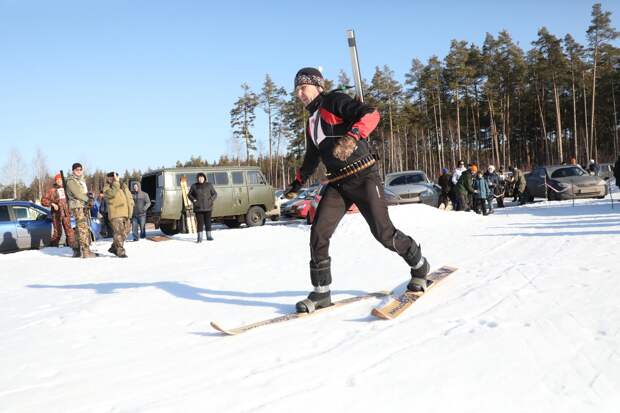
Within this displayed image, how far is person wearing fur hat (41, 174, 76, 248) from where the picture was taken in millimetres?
10387

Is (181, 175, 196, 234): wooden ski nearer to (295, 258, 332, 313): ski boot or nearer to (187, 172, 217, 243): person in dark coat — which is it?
(187, 172, 217, 243): person in dark coat

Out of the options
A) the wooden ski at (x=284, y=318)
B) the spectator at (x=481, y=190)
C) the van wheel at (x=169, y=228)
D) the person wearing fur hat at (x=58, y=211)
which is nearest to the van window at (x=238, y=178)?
the van wheel at (x=169, y=228)

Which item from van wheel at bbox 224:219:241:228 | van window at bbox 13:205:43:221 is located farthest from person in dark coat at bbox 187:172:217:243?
van window at bbox 13:205:43:221

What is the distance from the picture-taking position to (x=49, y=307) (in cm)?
484

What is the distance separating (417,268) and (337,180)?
1.03 metres

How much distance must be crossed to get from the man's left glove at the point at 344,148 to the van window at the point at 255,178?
11.9m

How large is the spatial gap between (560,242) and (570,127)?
57.3 m

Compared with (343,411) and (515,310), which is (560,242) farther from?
(343,411)

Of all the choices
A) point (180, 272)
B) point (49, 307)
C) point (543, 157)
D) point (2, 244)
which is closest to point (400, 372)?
point (49, 307)

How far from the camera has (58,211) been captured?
35.8 feet

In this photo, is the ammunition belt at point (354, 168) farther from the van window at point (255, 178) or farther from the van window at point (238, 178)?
the van window at point (255, 178)

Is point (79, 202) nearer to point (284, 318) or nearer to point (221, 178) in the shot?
point (221, 178)

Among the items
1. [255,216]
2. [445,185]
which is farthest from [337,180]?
[445,185]

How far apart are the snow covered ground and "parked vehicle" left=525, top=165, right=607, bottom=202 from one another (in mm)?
11807
